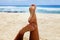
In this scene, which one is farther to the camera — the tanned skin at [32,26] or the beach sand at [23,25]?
the beach sand at [23,25]

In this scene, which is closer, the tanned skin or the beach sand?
the tanned skin

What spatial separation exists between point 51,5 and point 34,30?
5.92 feet

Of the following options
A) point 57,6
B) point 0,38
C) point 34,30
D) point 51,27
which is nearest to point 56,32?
point 51,27

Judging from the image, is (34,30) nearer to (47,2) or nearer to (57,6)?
A: (57,6)

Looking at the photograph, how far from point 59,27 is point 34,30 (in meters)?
0.74

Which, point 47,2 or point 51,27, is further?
point 47,2

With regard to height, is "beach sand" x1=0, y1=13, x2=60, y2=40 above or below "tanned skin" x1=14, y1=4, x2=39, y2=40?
below

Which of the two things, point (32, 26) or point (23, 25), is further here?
point (23, 25)

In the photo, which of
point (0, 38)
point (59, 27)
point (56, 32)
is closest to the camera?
point (0, 38)

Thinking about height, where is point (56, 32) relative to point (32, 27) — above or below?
below

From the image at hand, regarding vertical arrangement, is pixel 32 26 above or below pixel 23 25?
above

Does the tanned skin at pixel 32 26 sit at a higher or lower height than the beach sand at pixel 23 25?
higher

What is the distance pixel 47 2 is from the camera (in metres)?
2.60

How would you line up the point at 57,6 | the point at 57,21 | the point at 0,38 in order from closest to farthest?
the point at 0,38 < the point at 57,21 < the point at 57,6
